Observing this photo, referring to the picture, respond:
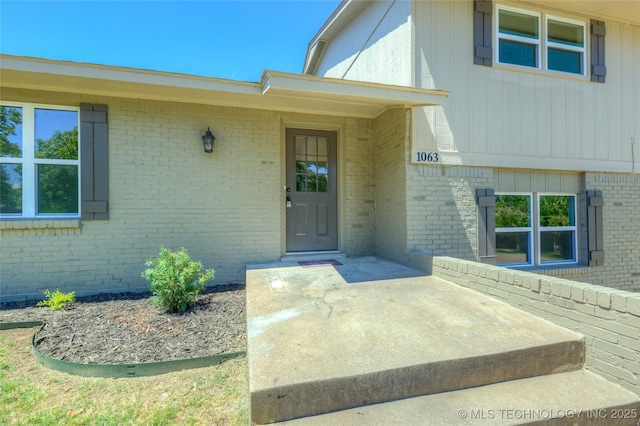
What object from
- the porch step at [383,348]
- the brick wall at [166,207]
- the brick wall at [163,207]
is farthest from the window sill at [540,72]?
the porch step at [383,348]

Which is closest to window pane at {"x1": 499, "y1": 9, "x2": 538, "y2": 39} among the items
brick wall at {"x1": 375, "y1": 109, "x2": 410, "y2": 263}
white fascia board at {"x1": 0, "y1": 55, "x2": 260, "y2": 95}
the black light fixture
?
brick wall at {"x1": 375, "y1": 109, "x2": 410, "y2": 263}

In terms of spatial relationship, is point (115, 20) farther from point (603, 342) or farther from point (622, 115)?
point (622, 115)

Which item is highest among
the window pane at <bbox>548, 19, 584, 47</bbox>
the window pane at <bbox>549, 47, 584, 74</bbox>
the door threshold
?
the window pane at <bbox>548, 19, 584, 47</bbox>

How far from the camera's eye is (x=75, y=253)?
173 inches

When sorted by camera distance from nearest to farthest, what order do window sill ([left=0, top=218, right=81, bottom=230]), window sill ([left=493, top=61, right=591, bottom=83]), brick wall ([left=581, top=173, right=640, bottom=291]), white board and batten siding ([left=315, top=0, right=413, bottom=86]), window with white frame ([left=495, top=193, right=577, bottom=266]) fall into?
window sill ([left=0, top=218, right=81, bottom=230]) → white board and batten siding ([left=315, top=0, right=413, bottom=86]) → window sill ([left=493, top=61, right=591, bottom=83]) → window with white frame ([left=495, top=193, right=577, bottom=266]) → brick wall ([left=581, top=173, right=640, bottom=291])

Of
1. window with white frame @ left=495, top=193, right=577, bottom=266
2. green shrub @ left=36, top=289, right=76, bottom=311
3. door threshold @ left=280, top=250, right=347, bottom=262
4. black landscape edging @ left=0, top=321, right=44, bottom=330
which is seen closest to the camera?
black landscape edging @ left=0, top=321, right=44, bottom=330

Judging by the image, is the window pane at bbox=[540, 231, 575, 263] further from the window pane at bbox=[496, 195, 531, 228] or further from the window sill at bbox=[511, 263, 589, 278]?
the window pane at bbox=[496, 195, 531, 228]

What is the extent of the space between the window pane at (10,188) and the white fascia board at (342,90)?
366cm

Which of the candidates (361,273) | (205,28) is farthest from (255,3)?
(361,273)

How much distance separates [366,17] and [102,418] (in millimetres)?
7264

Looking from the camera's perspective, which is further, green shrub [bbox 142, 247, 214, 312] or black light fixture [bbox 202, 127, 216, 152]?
black light fixture [bbox 202, 127, 216, 152]

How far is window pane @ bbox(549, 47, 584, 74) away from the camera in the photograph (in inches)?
212

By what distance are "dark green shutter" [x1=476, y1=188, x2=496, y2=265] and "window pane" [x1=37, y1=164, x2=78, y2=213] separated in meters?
6.20

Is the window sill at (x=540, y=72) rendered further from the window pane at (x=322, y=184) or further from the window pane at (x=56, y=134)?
the window pane at (x=56, y=134)
